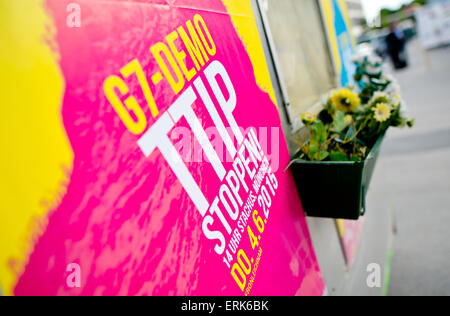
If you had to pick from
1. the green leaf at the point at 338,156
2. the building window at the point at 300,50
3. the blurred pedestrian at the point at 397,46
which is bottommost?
the blurred pedestrian at the point at 397,46

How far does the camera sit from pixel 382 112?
61.4 inches

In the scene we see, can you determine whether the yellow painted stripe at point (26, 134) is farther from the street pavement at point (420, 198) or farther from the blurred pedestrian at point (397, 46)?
the blurred pedestrian at point (397, 46)

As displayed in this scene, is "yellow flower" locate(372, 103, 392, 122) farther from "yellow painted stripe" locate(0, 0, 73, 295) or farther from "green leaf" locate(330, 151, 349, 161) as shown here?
"yellow painted stripe" locate(0, 0, 73, 295)

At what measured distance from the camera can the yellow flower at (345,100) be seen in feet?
5.39

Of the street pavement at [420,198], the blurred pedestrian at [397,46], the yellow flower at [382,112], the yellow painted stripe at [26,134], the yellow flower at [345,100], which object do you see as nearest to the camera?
the yellow painted stripe at [26,134]

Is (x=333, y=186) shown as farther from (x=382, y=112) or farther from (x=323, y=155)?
(x=382, y=112)

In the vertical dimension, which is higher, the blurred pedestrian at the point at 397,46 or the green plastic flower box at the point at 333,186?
the green plastic flower box at the point at 333,186

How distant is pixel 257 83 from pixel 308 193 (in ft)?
1.72

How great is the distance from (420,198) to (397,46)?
28.0ft

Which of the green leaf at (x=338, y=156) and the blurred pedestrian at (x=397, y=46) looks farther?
the blurred pedestrian at (x=397, y=46)

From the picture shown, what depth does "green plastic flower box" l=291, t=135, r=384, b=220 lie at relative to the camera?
4.23 feet

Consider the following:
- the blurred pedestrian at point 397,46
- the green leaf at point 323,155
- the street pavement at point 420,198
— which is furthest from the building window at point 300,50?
the blurred pedestrian at point 397,46

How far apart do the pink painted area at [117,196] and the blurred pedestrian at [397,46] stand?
35.2 ft
